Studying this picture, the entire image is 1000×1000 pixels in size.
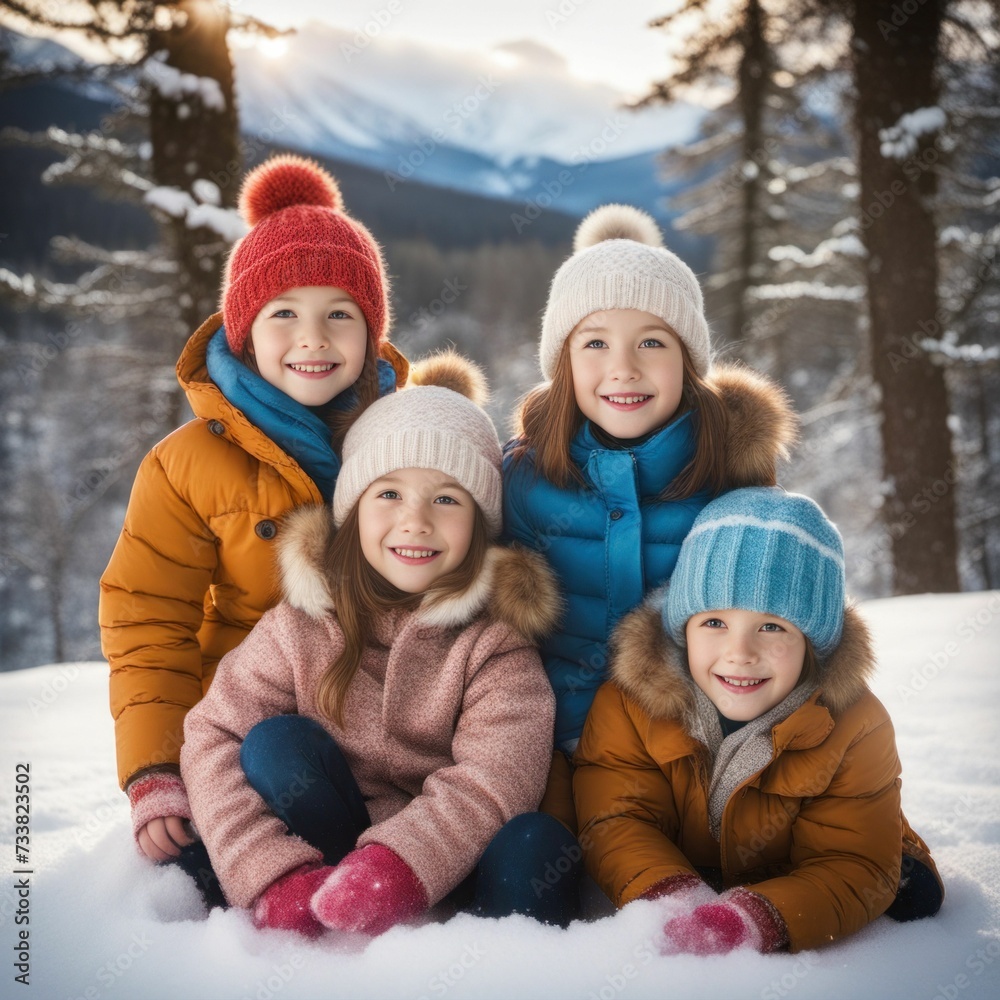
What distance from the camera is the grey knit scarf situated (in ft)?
6.61

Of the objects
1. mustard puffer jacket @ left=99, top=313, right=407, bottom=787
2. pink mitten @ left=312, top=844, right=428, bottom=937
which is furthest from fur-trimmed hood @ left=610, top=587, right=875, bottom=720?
mustard puffer jacket @ left=99, top=313, right=407, bottom=787

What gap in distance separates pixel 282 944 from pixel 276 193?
220 cm

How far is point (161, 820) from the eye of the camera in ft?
7.02

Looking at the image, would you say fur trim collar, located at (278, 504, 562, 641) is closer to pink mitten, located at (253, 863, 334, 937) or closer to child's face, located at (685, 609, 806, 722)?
child's face, located at (685, 609, 806, 722)

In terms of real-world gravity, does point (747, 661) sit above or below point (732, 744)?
above

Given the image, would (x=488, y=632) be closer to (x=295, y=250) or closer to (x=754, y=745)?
(x=754, y=745)

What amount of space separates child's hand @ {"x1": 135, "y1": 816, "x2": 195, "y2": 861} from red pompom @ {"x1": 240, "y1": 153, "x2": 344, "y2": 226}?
1844 millimetres

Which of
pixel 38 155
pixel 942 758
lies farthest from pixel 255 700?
pixel 38 155

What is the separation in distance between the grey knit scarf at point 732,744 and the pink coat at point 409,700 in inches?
15.2

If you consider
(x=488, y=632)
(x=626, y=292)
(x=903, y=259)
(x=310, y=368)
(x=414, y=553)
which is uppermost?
(x=903, y=259)

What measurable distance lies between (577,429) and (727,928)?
1423 mm

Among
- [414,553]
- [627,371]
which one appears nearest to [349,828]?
[414,553]

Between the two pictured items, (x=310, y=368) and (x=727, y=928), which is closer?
(x=727, y=928)

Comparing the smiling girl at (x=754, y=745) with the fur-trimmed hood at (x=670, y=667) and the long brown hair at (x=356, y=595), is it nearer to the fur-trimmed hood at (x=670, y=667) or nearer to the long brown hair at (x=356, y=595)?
the fur-trimmed hood at (x=670, y=667)
